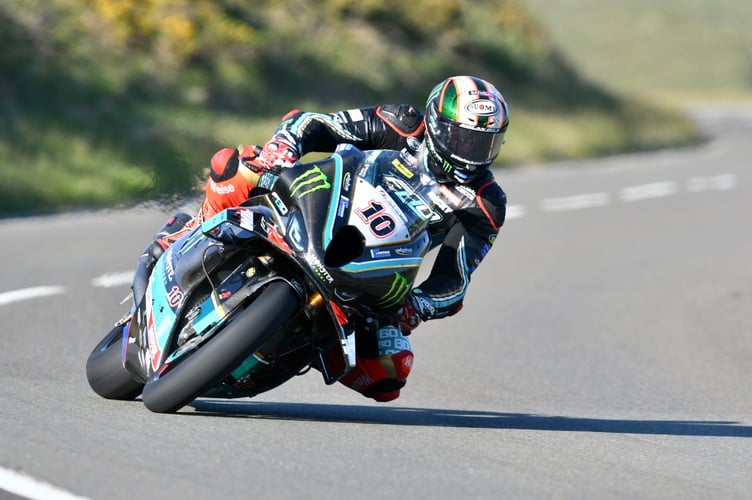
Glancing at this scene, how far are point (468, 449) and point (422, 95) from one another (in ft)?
78.4

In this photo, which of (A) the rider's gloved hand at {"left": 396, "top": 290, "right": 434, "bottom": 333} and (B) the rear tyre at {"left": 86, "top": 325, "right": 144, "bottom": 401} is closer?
(A) the rider's gloved hand at {"left": 396, "top": 290, "right": 434, "bottom": 333}

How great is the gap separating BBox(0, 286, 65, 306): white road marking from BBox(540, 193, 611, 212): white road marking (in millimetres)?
9606

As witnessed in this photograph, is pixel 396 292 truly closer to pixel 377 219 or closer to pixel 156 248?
pixel 377 219

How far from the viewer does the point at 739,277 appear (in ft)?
45.6

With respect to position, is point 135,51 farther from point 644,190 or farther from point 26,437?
point 26,437

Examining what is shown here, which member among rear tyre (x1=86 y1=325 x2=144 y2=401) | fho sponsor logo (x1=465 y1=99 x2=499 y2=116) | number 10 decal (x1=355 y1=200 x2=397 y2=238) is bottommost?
rear tyre (x1=86 y1=325 x2=144 y2=401)

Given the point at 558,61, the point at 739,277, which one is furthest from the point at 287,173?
the point at 558,61

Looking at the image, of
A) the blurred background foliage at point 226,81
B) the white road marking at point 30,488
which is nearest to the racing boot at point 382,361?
the blurred background foliage at point 226,81

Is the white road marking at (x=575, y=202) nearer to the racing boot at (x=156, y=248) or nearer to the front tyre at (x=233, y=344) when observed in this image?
the racing boot at (x=156, y=248)

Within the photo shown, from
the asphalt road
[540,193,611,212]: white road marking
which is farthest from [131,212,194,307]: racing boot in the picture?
[540,193,611,212]: white road marking

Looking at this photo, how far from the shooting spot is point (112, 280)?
10.9 meters

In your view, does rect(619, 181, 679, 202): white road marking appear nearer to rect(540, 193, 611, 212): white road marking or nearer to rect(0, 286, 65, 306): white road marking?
rect(540, 193, 611, 212): white road marking

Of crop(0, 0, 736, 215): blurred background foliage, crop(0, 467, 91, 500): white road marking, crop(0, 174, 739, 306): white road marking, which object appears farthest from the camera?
crop(0, 0, 736, 215): blurred background foliage

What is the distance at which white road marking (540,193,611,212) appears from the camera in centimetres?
1863
